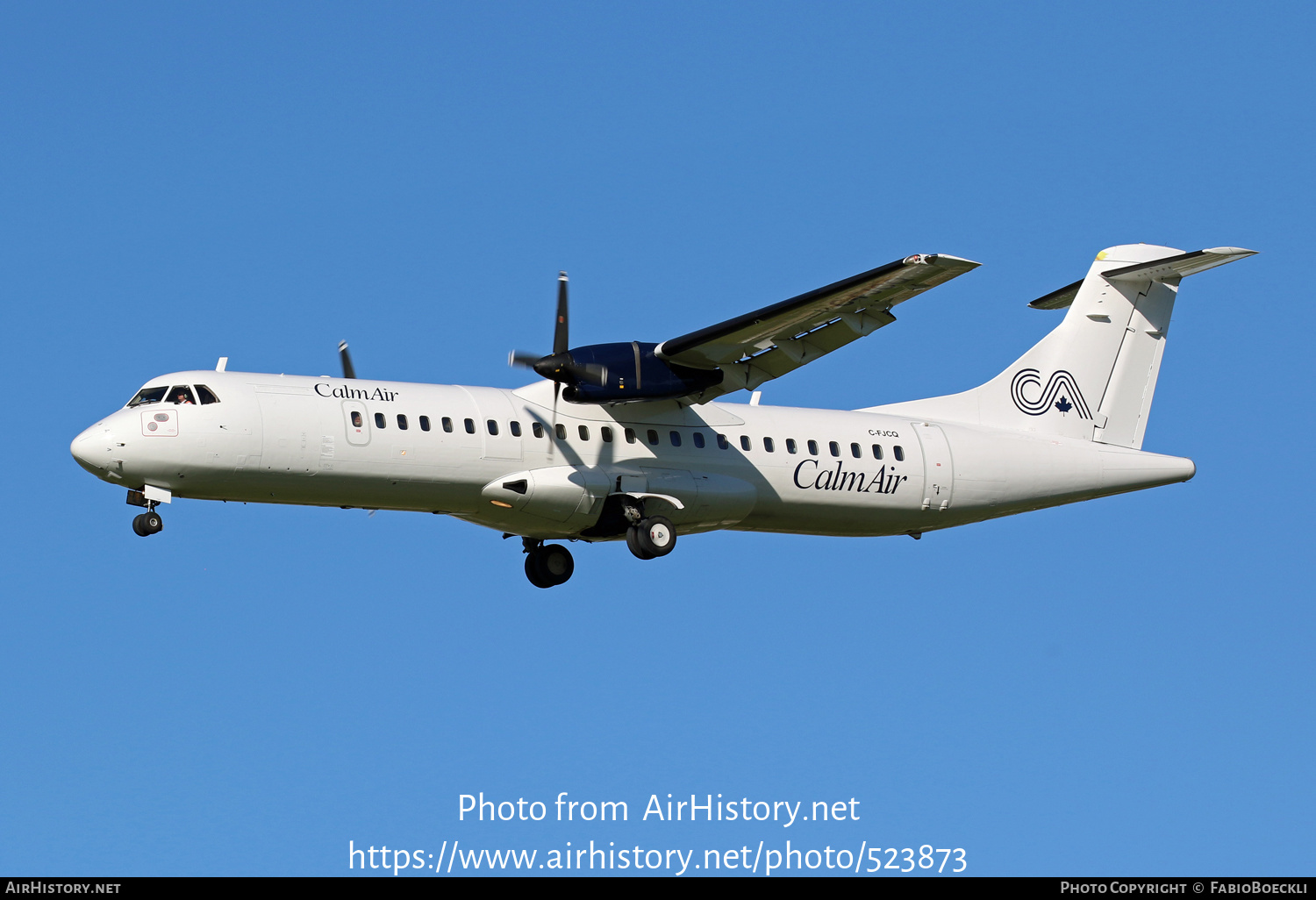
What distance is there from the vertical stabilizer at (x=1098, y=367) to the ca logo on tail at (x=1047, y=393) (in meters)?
0.01

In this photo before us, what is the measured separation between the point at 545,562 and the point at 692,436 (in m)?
2.79

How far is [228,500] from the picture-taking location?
1972 cm

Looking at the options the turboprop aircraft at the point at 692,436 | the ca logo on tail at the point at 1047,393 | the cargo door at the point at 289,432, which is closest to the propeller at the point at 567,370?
the turboprop aircraft at the point at 692,436

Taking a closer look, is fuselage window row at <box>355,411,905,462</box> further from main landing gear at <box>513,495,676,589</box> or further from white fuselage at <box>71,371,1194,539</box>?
main landing gear at <box>513,495,676,589</box>

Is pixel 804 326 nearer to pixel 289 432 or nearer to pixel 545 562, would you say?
pixel 545 562

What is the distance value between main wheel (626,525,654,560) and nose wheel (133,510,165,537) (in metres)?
5.70

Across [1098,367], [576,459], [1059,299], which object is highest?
[1059,299]

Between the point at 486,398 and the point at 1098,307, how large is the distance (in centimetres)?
976

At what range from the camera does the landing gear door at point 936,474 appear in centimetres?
2283

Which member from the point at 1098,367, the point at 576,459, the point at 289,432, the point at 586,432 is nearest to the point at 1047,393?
the point at 1098,367

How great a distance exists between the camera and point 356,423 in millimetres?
19719

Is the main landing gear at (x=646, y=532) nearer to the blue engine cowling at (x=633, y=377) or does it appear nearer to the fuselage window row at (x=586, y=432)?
the fuselage window row at (x=586, y=432)

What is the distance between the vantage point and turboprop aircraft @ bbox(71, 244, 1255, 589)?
63.4ft
